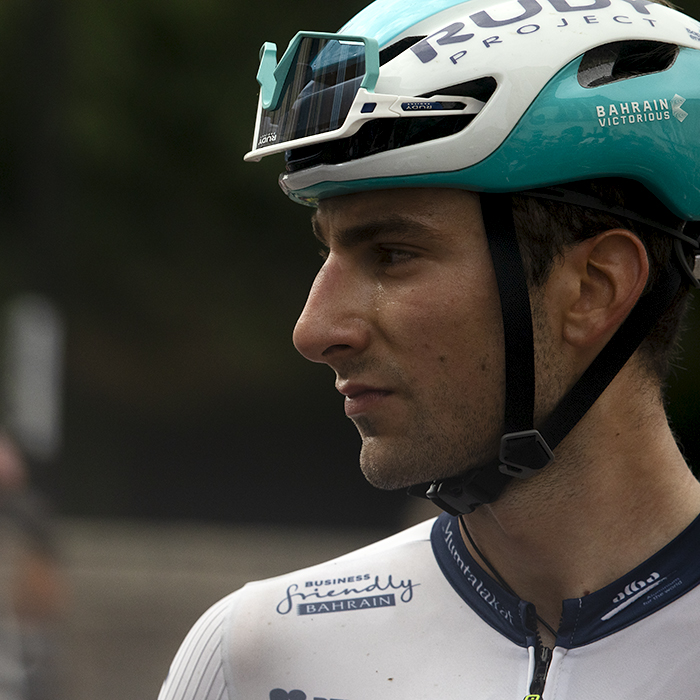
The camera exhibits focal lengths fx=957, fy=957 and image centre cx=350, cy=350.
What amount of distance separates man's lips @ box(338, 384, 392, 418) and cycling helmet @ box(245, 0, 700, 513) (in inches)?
10.5

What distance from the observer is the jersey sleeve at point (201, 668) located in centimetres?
246

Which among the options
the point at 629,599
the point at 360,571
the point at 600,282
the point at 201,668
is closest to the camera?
the point at 629,599

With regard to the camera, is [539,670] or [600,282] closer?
[539,670]

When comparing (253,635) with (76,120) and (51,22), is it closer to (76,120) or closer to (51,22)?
(51,22)

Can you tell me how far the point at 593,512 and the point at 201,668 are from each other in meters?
1.08

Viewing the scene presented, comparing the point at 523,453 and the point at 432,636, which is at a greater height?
the point at 523,453

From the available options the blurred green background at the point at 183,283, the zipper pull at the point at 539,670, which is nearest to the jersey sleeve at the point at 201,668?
the zipper pull at the point at 539,670

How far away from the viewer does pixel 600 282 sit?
229 cm

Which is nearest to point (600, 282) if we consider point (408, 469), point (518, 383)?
point (518, 383)

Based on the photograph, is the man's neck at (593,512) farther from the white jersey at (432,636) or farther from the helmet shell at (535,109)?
the helmet shell at (535,109)

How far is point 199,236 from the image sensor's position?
13273 mm

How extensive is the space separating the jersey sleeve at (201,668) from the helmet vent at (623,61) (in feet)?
5.46

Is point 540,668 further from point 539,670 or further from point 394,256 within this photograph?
point 394,256

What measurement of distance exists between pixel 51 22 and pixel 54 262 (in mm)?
2162
